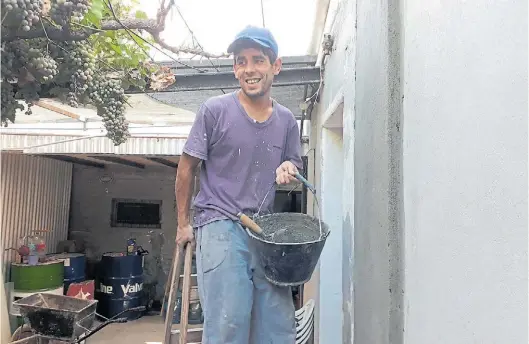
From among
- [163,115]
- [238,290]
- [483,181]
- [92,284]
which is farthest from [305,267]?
[92,284]

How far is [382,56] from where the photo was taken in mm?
1675

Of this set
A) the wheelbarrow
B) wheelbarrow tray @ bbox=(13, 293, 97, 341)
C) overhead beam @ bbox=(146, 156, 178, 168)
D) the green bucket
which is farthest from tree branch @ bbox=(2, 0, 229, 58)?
the green bucket

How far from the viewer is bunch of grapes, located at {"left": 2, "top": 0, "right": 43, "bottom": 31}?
152cm

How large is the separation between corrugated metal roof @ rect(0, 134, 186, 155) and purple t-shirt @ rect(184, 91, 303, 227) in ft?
10.9

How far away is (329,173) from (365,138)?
5.75 ft

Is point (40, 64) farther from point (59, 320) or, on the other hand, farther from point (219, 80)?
point (59, 320)

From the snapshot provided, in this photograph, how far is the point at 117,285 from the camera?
787 cm

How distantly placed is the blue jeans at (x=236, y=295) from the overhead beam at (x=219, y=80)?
183 centimetres

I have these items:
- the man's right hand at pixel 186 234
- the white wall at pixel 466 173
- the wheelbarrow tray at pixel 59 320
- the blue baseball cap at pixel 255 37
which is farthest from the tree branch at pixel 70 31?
the wheelbarrow tray at pixel 59 320

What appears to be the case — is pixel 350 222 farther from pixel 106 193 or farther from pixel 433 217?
pixel 106 193

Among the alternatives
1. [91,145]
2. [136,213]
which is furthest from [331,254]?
[136,213]

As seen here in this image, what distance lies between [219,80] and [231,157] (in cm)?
173

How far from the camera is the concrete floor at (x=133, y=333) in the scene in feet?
21.8

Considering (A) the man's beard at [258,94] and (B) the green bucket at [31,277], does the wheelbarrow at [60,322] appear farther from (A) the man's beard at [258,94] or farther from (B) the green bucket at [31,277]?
(A) the man's beard at [258,94]
